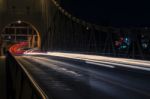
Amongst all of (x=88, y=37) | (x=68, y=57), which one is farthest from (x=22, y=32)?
(x=68, y=57)

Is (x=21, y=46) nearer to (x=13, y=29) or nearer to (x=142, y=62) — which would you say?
(x=13, y=29)

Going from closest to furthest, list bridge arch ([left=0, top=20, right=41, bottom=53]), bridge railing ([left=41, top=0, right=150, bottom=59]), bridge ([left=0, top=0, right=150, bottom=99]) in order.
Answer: bridge ([left=0, top=0, right=150, bottom=99])
bridge railing ([left=41, top=0, right=150, bottom=59])
bridge arch ([left=0, top=20, right=41, bottom=53])

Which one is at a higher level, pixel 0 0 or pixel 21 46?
pixel 0 0

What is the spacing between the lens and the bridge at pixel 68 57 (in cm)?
1330

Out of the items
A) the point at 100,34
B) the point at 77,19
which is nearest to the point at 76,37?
the point at 77,19

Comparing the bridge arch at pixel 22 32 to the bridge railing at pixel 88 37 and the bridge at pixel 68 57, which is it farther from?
the bridge railing at pixel 88 37

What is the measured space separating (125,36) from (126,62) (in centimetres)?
671

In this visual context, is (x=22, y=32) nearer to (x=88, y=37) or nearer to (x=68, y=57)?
(x=88, y=37)

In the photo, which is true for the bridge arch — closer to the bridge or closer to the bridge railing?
the bridge

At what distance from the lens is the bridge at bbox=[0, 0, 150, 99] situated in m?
13.3

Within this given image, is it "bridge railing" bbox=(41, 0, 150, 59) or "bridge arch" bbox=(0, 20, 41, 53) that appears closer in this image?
"bridge railing" bbox=(41, 0, 150, 59)

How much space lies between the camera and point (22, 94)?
868cm

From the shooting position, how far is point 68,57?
49.3m

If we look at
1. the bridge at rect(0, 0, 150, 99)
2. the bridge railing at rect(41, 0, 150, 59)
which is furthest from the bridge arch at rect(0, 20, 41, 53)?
the bridge railing at rect(41, 0, 150, 59)
